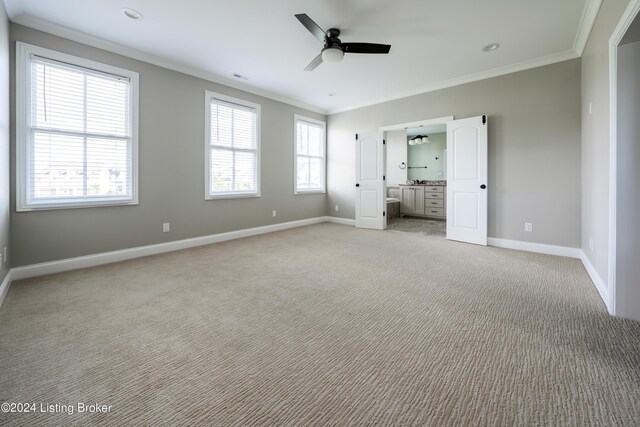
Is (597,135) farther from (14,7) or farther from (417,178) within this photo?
(417,178)

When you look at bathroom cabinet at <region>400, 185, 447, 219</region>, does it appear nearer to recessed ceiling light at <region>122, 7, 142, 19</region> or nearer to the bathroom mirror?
the bathroom mirror

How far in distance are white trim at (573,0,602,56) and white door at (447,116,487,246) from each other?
4.11 ft

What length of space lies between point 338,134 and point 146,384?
6.12 metres

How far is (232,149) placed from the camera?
499 cm

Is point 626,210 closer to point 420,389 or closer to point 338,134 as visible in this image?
point 420,389

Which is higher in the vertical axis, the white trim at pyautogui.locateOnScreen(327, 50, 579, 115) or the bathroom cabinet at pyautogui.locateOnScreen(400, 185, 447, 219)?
the white trim at pyautogui.locateOnScreen(327, 50, 579, 115)

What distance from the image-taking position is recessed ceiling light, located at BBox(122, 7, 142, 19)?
288 cm

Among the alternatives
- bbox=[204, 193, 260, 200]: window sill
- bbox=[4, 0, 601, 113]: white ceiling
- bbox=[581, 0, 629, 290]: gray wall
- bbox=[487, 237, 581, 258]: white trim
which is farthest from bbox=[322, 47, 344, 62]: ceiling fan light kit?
bbox=[487, 237, 581, 258]: white trim

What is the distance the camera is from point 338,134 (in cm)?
671

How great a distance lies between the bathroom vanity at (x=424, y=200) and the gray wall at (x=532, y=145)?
281 cm

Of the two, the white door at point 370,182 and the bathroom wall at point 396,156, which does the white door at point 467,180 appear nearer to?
the white door at point 370,182

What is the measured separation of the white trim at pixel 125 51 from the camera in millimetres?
3014

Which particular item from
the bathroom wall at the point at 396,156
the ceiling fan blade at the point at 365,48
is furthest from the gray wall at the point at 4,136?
the bathroom wall at the point at 396,156

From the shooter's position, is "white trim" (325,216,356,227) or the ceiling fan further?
"white trim" (325,216,356,227)
